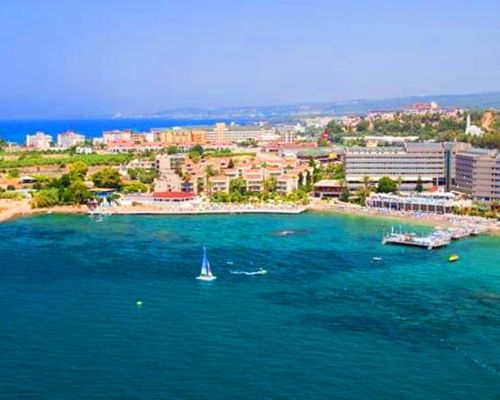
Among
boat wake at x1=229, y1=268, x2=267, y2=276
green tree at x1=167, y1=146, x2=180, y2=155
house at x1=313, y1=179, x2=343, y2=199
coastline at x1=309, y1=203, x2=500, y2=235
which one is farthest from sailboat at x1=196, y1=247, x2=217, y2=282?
green tree at x1=167, y1=146, x2=180, y2=155

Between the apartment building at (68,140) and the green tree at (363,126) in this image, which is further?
the green tree at (363,126)

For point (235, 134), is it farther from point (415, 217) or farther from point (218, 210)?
point (415, 217)

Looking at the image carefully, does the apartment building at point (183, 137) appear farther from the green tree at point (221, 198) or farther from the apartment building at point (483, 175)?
the apartment building at point (483, 175)

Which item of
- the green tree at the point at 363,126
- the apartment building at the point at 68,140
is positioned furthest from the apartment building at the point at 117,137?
the green tree at the point at 363,126

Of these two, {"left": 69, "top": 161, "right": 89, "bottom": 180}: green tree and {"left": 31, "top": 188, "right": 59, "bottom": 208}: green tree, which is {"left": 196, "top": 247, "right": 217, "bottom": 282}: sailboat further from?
{"left": 69, "top": 161, "right": 89, "bottom": 180}: green tree

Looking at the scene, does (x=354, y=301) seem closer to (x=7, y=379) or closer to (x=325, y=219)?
(x=7, y=379)

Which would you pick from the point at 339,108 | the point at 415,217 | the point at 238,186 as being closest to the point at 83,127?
the point at 339,108

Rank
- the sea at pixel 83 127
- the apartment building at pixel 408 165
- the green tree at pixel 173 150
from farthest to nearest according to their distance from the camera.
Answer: the sea at pixel 83 127 < the green tree at pixel 173 150 < the apartment building at pixel 408 165
